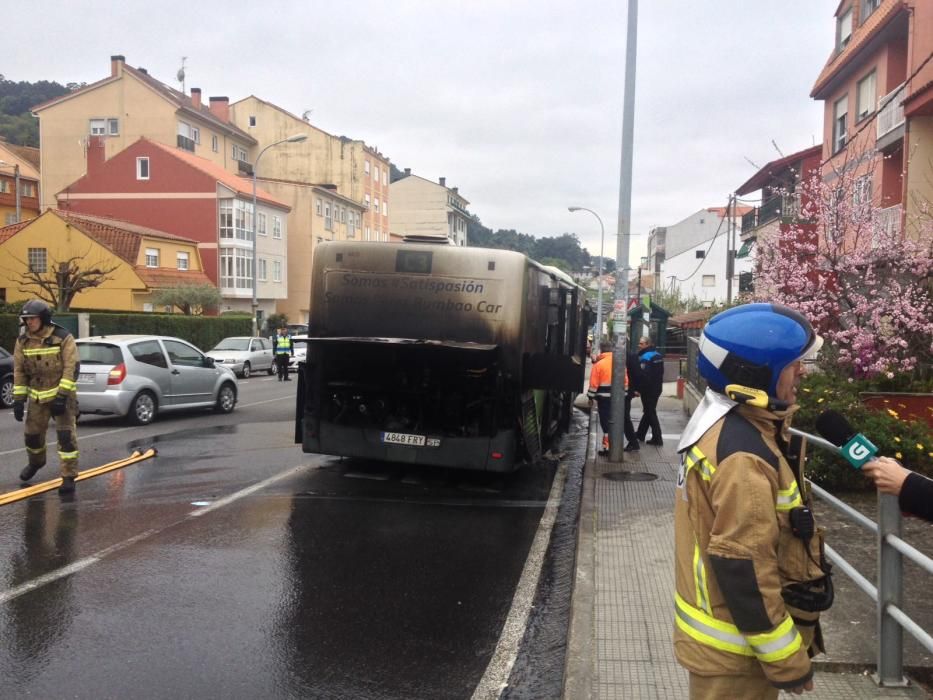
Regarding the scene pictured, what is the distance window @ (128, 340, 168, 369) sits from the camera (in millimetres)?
14398

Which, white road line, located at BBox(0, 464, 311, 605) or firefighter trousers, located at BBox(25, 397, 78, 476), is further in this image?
firefighter trousers, located at BBox(25, 397, 78, 476)

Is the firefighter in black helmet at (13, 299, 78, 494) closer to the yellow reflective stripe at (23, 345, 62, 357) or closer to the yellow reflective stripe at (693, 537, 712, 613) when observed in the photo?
the yellow reflective stripe at (23, 345, 62, 357)

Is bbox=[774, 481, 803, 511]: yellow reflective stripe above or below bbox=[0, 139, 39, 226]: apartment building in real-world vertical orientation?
below

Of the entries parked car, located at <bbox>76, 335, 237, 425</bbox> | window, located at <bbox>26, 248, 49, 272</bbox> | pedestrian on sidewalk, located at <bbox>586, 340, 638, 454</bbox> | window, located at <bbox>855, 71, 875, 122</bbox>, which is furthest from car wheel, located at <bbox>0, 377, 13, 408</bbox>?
window, located at <bbox>26, 248, 49, 272</bbox>

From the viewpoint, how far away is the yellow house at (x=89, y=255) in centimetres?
4172

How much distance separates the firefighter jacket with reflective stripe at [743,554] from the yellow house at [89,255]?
42.1 m

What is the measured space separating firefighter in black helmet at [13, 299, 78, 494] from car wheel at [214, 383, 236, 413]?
24.8 feet

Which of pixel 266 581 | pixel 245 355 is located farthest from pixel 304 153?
pixel 266 581

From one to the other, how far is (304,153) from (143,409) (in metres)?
56.8

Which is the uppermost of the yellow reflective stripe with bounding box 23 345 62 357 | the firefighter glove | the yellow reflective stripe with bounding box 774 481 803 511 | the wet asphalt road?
the yellow reflective stripe with bounding box 23 345 62 357

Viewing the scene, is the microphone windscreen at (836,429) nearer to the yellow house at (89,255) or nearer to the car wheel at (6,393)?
the car wheel at (6,393)

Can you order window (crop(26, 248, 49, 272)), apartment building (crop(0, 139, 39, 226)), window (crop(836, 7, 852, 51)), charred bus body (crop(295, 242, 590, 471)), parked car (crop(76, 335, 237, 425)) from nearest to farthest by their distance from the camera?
charred bus body (crop(295, 242, 590, 471))
parked car (crop(76, 335, 237, 425))
window (crop(836, 7, 852, 51))
window (crop(26, 248, 49, 272))
apartment building (crop(0, 139, 39, 226))

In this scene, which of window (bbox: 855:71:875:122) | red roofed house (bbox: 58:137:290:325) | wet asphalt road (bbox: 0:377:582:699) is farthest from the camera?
red roofed house (bbox: 58:137:290:325)

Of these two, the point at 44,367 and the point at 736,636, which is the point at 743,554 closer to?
the point at 736,636
